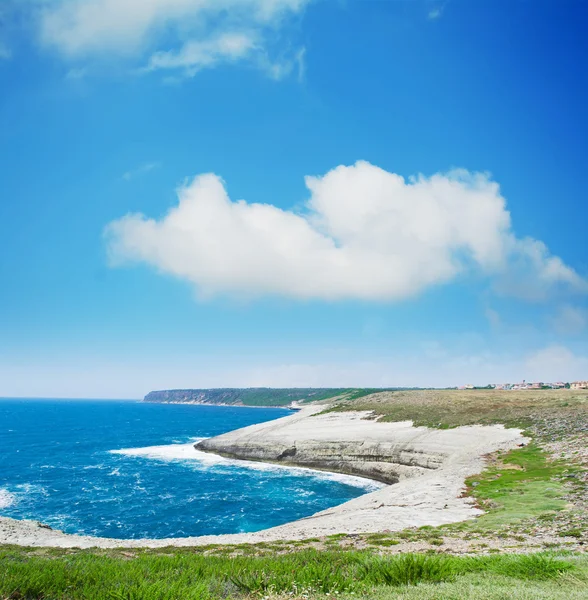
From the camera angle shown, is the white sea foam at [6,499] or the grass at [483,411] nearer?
the white sea foam at [6,499]

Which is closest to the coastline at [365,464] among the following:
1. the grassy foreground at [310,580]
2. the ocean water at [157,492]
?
the ocean water at [157,492]

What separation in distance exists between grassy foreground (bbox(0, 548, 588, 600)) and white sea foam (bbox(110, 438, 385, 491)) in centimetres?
4260

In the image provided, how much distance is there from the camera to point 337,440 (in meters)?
67.4

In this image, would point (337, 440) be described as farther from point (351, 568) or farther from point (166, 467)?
point (351, 568)

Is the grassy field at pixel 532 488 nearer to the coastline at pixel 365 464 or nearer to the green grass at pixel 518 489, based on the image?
the green grass at pixel 518 489

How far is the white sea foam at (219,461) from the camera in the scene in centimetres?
5469

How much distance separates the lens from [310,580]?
33.0 feet

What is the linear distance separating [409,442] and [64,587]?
57.1 metres

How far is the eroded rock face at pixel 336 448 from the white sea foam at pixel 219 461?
2125mm

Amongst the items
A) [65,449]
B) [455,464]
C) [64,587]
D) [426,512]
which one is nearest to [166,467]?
[65,449]

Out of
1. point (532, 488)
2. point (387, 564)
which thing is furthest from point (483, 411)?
point (387, 564)

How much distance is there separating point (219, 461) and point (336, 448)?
2227cm

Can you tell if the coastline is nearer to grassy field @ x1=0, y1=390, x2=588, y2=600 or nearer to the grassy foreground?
grassy field @ x1=0, y1=390, x2=588, y2=600

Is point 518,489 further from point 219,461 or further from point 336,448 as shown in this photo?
point 219,461
